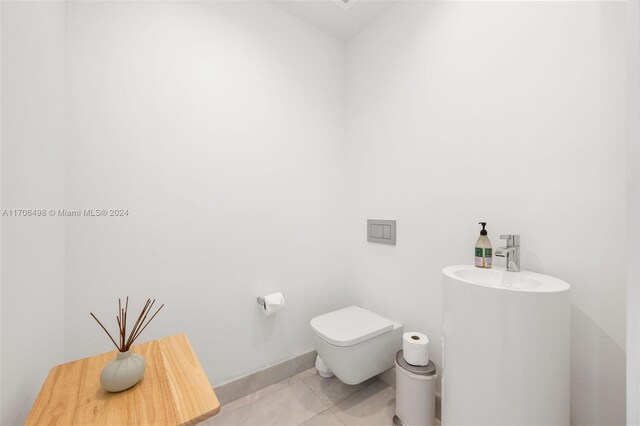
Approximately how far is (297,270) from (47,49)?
1431 millimetres

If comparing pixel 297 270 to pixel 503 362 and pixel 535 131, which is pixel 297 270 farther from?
pixel 535 131

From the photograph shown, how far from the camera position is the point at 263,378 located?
1477mm

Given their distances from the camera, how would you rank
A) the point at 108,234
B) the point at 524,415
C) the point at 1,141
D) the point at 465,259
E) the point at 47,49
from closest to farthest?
the point at 1,141 < the point at 524,415 < the point at 47,49 < the point at 108,234 < the point at 465,259

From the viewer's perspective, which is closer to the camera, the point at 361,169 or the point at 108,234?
the point at 108,234

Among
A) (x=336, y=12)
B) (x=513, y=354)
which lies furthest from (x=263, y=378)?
(x=336, y=12)

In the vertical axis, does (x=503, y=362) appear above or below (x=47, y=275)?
below

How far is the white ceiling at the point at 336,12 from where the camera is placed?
152 centimetres

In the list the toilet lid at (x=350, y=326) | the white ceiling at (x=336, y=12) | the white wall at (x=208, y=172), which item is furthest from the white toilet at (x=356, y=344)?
the white ceiling at (x=336, y=12)

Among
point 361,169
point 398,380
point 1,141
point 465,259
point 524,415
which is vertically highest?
point 361,169

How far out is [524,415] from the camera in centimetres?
73

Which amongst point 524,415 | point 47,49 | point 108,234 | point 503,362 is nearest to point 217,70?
point 47,49

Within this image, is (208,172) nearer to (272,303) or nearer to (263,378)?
(272,303)

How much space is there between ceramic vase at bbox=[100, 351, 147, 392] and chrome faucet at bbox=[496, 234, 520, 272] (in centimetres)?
124

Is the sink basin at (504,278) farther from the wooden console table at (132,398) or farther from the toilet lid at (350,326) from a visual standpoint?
the wooden console table at (132,398)
